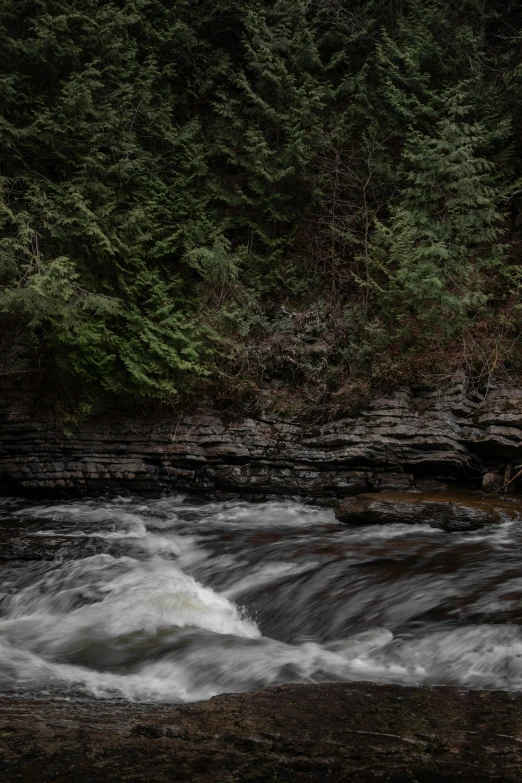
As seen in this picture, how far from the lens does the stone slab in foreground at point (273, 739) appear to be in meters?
2.56

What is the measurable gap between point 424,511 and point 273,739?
6.05 meters

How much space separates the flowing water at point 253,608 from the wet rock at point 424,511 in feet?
0.60

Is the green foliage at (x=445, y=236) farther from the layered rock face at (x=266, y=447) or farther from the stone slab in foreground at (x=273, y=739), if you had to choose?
the stone slab in foreground at (x=273, y=739)

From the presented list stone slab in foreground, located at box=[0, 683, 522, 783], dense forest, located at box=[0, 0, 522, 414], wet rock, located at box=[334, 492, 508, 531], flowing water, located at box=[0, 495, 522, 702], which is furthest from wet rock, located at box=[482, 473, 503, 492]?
stone slab in foreground, located at box=[0, 683, 522, 783]

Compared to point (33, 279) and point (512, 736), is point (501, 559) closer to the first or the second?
point (512, 736)

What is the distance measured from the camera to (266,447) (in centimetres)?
1009

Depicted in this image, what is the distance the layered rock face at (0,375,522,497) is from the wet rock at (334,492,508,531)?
724mm

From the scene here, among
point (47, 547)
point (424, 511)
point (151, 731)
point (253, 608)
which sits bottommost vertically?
point (253, 608)

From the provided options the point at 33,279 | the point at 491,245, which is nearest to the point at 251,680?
the point at 33,279

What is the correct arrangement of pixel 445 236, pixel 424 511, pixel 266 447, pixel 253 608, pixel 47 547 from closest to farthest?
pixel 253 608
pixel 47 547
pixel 424 511
pixel 266 447
pixel 445 236

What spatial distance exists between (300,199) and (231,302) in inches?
117

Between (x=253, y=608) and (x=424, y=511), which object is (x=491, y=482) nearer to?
(x=424, y=511)

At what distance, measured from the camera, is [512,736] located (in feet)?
9.53

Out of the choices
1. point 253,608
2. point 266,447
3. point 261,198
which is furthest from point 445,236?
point 253,608
